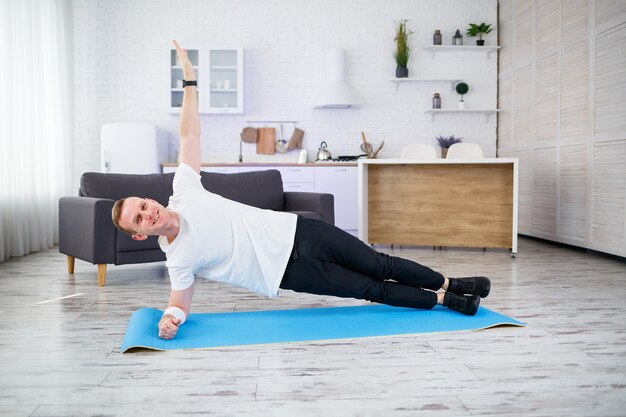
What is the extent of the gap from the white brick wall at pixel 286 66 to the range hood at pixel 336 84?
360mm

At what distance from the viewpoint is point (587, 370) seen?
2146 mm

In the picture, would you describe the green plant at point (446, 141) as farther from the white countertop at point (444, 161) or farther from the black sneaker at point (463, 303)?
the black sneaker at point (463, 303)

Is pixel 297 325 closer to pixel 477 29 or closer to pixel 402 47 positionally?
pixel 402 47

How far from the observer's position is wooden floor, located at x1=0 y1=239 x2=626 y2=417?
1.83 meters

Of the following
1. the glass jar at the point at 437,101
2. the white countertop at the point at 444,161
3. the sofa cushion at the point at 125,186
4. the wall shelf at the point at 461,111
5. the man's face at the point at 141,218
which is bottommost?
the man's face at the point at 141,218

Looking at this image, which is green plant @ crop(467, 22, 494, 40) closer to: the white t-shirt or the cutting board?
the cutting board

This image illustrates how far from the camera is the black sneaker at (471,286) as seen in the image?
2938 millimetres

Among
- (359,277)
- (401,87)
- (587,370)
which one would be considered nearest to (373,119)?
(401,87)

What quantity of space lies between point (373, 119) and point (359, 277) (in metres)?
5.25

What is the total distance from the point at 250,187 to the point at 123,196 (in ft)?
3.10

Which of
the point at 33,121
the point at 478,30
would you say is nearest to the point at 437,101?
the point at 478,30

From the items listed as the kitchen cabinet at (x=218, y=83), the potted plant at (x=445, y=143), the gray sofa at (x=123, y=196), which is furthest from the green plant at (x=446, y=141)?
the gray sofa at (x=123, y=196)

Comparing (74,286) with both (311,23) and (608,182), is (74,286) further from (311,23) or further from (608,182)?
(311,23)

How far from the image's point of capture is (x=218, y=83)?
7.25 meters
